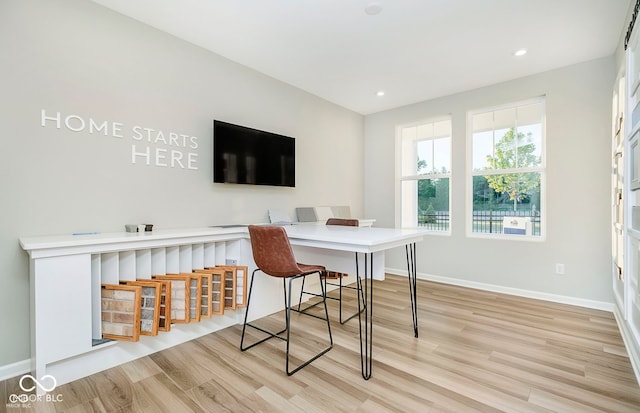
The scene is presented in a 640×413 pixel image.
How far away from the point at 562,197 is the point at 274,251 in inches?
135

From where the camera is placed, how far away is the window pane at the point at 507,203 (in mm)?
3791

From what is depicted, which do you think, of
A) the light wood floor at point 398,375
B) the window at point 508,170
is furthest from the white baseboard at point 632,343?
the window at point 508,170

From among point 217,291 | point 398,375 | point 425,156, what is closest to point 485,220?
point 425,156

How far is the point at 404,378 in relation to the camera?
1.99 m

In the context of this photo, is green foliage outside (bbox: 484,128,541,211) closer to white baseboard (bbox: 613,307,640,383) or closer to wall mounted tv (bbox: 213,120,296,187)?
white baseboard (bbox: 613,307,640,383)

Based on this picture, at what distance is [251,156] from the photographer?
134 inches

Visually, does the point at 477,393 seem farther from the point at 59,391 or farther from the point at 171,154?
the point at 171,154

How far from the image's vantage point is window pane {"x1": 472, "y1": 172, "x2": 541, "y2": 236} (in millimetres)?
3791

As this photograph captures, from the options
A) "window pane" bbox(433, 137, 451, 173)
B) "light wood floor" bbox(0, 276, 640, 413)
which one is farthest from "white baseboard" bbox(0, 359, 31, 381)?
"window pane" bbox(433, 137, 451, 173)

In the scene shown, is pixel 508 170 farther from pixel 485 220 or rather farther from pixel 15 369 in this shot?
pixel 15 369

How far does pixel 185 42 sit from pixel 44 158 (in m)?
1.59

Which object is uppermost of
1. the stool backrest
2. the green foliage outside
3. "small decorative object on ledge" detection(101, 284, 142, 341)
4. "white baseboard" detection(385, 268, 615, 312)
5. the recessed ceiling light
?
the recessed ceiling light

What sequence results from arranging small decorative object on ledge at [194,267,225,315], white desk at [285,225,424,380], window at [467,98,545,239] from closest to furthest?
white desk at [285,225,424,380] → small decorative object on ledge at [194,267,225,315] → window at [467,98,545,239]

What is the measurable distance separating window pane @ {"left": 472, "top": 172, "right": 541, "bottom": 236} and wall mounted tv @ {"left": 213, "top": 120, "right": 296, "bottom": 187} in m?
2.57
